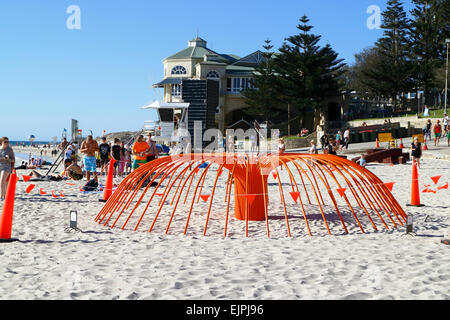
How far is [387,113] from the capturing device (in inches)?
1779

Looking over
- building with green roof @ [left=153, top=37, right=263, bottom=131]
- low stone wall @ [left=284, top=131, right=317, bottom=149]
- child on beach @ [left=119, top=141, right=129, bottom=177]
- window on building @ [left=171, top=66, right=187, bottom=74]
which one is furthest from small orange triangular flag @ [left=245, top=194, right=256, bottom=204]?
window on building @ [left=171, top=66, right=187, bottom=74]

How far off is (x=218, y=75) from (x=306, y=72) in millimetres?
11282

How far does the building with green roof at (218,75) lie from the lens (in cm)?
4919

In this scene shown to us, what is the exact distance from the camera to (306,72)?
41625 mm

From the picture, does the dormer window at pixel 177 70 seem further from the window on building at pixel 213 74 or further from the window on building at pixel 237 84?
the window on building at pixel 237 84

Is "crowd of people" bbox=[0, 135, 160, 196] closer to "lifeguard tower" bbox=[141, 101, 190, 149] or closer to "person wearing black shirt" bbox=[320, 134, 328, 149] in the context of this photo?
"person wearing black shirt" bbox=[320, 134, 328, 149]

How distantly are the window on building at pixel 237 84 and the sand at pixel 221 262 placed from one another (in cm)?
4255

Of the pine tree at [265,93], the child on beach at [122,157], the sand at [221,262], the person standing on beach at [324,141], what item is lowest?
the sand at [221,262]

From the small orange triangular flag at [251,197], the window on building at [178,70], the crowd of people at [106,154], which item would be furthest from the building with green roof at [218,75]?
the small orange triangular flag at [251,197]

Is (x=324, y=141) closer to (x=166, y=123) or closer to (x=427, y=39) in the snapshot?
(x=166, y=123)

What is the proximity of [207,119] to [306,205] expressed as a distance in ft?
46.4

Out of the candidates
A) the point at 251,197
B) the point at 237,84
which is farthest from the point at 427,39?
the point at 251,197

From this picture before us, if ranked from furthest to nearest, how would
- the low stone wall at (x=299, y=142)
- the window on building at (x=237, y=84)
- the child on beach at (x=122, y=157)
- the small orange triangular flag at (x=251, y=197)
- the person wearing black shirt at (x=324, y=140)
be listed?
1. the window on building at (x=237, y=84)
2. the low stone wall at (x=299, y=142)
3. the person wearing black shirt at (x=324, y=140)
4. the child on beach at (x=122, y=157)
5. the small orange triangular flag at (x=251, y=197)

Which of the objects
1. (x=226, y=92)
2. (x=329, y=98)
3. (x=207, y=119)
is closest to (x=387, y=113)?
(x=329, y=98)
